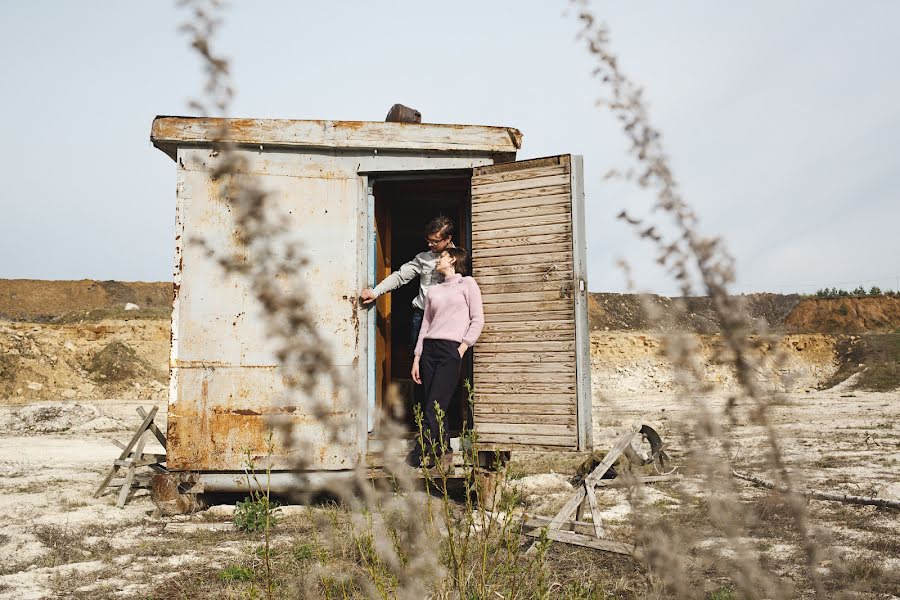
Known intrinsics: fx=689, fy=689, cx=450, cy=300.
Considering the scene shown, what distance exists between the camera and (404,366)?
9.69m

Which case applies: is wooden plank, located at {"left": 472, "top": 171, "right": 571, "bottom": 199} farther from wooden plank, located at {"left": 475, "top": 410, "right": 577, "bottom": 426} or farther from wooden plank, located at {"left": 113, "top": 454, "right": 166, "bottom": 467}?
wooden plank, located at {"left": 113, "top": 454, "right": 166, "bottom": 467}

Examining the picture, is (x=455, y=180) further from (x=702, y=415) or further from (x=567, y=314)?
(x=702, y=415)

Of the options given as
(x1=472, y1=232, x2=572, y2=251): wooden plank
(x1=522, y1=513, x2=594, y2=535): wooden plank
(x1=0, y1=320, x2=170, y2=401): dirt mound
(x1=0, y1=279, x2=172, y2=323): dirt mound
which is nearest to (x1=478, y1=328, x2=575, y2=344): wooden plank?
(x1=472, y1=232, x2=572, y2=251): wooden plank

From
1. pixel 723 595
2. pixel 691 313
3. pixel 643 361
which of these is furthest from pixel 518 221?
pixel 643 361

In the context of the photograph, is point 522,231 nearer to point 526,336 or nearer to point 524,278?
point 524,278

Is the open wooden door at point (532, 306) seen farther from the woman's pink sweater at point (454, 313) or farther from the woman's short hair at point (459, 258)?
the woman's pink sweater at point (454, 313)

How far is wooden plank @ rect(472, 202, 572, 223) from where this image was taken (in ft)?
19.4

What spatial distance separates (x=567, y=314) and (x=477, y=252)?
39.6 inches

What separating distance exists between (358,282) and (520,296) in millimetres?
1445

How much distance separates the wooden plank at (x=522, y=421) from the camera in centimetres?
570

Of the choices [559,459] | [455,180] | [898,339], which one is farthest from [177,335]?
[898,339]

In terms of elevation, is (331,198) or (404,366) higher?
(331,198)

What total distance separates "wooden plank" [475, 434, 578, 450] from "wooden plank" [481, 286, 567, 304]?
1142 millimetres

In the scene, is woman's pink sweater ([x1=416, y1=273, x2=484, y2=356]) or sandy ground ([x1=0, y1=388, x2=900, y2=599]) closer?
sandy ground ([x1=0, y1=388, x2=900, y2=599])
